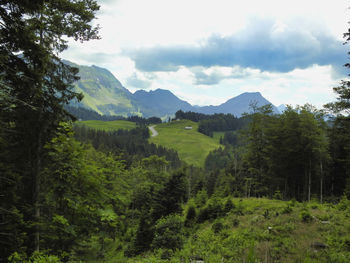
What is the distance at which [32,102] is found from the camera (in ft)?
32.2

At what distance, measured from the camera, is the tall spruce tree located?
345 inches

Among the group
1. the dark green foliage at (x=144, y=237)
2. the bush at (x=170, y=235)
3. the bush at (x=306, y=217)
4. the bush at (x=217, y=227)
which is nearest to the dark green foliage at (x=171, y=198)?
the dark green foliage at (x=144, y=237)

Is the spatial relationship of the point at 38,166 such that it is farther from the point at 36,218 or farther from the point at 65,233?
the point at 65,233

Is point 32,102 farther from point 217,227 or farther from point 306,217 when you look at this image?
point 306,217

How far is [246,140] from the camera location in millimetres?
37781

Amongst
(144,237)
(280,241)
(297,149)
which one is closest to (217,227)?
(280,241)

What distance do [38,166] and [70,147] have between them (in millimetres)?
1935

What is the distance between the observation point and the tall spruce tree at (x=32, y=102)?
8773 mm

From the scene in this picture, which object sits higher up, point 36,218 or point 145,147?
point 36,218

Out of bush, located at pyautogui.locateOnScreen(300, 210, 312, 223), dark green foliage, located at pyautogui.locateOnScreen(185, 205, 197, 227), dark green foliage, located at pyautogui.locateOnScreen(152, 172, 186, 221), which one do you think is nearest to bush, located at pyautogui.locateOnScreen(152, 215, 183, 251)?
dark green foliage, located at pyautogui.locateOnScreen(152, 172, 186, 221)

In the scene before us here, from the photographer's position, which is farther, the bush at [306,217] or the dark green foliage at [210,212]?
the dark green foliage at [210,212]

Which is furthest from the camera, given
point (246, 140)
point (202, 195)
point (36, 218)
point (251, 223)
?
point (202, 195)

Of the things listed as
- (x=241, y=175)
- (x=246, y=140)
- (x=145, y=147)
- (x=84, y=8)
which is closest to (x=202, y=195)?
(x=246, y=140)

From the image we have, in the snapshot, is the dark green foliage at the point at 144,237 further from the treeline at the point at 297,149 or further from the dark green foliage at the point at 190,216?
the treeline at the point at 297,149
